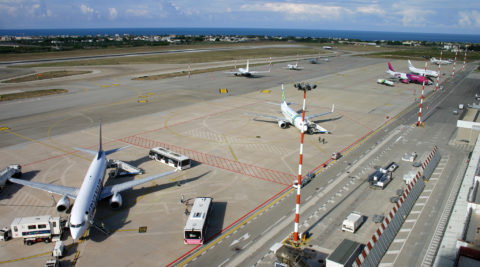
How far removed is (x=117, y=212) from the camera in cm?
3328

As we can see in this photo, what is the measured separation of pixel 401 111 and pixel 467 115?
52.3ft

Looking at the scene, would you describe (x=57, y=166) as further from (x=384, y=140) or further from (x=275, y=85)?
(x=275, y=85)

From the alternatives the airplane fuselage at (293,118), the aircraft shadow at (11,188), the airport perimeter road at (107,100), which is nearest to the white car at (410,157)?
the airplane fuselage at (293,118)

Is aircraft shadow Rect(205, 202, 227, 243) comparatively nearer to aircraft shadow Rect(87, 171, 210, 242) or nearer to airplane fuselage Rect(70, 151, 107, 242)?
aircraft shadow Rect(87, 171, 210, 242)

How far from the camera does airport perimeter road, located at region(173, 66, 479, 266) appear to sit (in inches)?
1065

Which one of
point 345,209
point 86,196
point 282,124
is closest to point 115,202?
point 86,196

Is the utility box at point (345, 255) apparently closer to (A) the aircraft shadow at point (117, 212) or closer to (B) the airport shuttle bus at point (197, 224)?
(B) the airport shuttle bus at point (197, 224)

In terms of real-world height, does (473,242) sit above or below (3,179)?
above

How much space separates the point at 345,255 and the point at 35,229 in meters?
24.9

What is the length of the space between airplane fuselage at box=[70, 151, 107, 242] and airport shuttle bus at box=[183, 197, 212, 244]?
8.32 m

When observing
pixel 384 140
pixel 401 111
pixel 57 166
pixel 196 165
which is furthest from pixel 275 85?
pixel 57 166

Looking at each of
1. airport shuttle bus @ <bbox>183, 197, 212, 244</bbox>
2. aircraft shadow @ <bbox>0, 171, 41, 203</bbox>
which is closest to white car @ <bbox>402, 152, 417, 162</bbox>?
airport shuttle bus @ <bbox>183, 197, 212, 244</bbox>

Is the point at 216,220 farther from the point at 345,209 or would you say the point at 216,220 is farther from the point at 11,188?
the point at 11,188

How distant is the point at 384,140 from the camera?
5544cm
